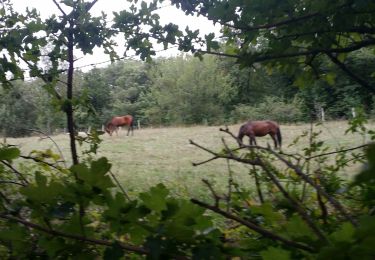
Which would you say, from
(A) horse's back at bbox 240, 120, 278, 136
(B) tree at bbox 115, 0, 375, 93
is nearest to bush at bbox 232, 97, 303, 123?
(A) horse's back at bbox 240, 120, 278, 136

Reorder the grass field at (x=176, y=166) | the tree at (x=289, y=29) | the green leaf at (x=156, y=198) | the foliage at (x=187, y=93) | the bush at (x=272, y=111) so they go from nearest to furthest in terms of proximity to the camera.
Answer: the green leaf at (x=156, y=198) → the tree at (x=289, y=29) → the grass field at (x=176, y=166) → the bush at (x=272, y=111) → the foliage at (x=187, y=93)

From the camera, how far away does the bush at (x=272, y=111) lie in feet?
62.7

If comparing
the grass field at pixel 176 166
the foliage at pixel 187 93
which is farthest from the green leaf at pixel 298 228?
the foliage at pixel 187 93

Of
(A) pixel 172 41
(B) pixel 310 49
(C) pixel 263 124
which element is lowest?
(C) pixel 263 124

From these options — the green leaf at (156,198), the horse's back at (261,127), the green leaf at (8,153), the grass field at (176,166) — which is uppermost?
the green leaf at (8,153)

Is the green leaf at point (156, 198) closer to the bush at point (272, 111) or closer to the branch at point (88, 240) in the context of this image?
the branch at point (88, 240)

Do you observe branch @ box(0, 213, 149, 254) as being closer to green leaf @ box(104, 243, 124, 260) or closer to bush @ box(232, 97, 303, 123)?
green leaf @ box(104, 243, 124, 260)

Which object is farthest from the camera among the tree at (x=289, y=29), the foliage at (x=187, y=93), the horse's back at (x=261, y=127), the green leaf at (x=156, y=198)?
the foliage at (x=187, y=93)

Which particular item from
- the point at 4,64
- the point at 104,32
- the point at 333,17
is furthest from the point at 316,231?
the point at 4,64

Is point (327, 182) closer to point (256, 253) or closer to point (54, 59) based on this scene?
point (256, 253)

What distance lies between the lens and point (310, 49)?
2008mm

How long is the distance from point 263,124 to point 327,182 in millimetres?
11182

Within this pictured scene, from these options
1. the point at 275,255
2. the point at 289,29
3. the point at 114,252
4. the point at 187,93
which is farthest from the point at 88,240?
the point at 187,93

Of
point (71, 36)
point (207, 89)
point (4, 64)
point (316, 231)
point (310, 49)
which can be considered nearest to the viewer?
point (316, 231)
